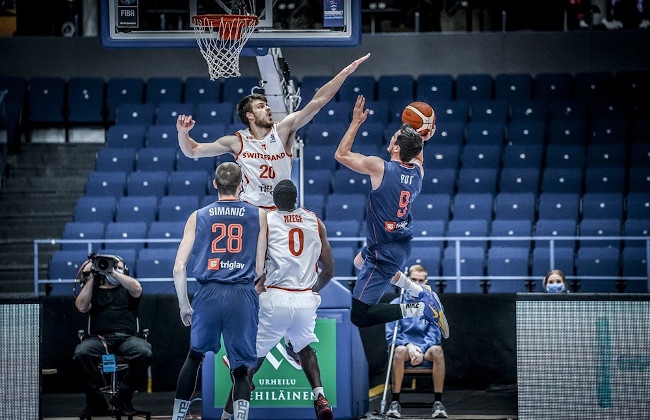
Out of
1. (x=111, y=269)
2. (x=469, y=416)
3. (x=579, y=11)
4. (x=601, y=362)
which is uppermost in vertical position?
(x=579, y=11)

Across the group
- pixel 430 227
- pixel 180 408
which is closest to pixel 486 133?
pixel 430 227

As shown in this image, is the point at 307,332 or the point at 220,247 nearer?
the point at 220,247

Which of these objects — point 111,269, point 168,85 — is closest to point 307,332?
point 111,269

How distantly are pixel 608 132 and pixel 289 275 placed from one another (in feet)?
32.2

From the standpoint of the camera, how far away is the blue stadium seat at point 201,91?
19531 mm

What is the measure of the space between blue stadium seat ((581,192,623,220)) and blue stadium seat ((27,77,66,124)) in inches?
362

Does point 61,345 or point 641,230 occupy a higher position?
point 641,230

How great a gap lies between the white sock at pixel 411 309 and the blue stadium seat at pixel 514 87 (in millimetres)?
9359

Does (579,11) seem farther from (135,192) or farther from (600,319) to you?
(600,319)

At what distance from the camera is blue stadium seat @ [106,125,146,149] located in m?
18.5

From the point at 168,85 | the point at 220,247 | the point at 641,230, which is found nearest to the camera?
the point at 220,247

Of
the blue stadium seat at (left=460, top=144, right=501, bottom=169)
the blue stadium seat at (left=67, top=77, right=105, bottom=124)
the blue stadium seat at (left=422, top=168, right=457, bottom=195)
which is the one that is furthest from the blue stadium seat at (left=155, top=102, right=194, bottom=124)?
the blue stadium seat at (left=460, top=144, right=501, bottom=169)

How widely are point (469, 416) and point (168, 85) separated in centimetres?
1016

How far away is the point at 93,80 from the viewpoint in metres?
19.8
